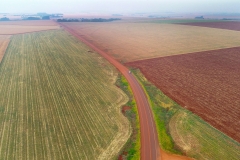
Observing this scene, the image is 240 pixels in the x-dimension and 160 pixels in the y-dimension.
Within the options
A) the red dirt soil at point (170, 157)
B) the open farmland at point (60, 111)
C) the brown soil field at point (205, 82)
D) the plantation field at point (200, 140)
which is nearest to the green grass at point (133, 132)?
the open farmland at point (60, 111)

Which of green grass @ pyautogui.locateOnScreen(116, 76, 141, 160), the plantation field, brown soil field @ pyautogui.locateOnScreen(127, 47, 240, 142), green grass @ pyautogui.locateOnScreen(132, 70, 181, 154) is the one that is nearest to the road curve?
green grass @ pyautogui.locateOnScreen(116, 76, 141, 160)

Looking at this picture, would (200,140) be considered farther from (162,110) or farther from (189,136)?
(162,110)

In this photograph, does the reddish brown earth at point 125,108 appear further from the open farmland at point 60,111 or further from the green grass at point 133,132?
the open farmland at point 60,111

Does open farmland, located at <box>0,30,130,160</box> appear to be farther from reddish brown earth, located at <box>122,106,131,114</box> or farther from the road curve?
the road curve

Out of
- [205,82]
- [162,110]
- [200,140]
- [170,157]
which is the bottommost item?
[170,157]

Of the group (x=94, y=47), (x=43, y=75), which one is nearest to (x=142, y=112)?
(x=43, y=75)

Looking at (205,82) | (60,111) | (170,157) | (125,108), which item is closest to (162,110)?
(125,108)
